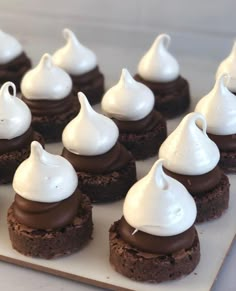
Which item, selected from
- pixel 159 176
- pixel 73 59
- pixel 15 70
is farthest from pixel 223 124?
pixel 15 70

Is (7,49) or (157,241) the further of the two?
(7,49)

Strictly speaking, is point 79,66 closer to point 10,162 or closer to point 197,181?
point 10,162

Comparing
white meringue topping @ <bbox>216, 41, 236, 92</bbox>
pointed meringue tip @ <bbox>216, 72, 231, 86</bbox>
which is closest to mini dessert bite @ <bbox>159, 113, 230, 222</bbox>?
pointed meringue tip @ <bbox>216, 72, 231, 86</bbox>

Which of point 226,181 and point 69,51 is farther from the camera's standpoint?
point 69,51

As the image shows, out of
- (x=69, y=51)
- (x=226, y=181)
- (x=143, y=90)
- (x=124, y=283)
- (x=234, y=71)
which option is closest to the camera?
(x=124, y=283)

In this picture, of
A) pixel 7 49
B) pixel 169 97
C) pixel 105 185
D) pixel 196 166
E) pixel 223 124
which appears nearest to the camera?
pixel 196 166

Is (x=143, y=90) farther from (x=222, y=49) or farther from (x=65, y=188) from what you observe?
(x=222, y=49)

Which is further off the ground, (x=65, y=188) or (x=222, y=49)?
(x=65, y=188)

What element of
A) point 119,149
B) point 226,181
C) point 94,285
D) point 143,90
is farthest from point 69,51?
point 94,285
